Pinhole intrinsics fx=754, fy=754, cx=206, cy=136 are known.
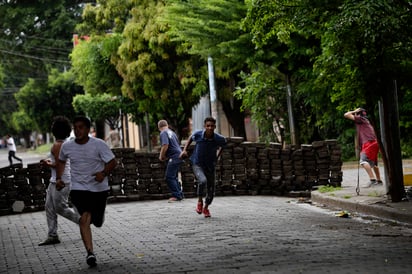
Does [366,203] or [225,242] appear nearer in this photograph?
[225,242]

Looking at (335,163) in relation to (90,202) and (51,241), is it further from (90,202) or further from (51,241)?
(90,202)

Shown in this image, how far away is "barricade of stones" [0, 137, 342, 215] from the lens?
17312mm

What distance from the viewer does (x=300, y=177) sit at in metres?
17.5

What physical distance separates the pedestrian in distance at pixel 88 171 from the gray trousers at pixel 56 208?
2.00 m

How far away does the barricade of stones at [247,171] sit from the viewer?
1731cm

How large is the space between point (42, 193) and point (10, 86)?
72.7 meters

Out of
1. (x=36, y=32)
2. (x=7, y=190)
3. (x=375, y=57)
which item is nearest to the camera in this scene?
(x=375, y=57)

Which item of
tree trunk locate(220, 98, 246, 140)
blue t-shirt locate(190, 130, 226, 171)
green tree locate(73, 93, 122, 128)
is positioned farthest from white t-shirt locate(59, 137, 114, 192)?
green tree locate(73, 93, 122, 128)

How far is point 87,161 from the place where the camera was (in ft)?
27.5

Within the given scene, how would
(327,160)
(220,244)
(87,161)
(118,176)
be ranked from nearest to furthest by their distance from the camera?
(87,161) < (220,244) < (118,176) < (327,160)

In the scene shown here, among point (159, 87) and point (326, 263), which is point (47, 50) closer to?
point (159, 87)

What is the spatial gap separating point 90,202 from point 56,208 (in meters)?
2.31

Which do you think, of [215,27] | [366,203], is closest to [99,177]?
[366,203]

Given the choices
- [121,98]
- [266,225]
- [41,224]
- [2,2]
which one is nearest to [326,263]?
[266,225]
